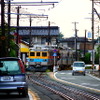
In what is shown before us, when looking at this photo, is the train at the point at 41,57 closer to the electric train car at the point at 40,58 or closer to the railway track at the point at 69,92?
the electric train car at the point at 40,58

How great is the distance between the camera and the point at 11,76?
17.5 metres

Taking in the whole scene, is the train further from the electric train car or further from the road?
the road

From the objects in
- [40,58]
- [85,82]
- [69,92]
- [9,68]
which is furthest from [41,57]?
[9,68]

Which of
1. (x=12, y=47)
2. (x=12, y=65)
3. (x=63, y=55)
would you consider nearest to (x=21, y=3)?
(x=12, y=65)

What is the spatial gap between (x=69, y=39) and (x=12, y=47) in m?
87.4

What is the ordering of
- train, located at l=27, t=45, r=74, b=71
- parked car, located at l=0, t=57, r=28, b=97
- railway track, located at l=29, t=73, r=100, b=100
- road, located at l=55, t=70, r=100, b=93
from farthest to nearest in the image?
train, located at l=27, t=45, r=74, b=71, road, located at l=55, t=70, r=100, b=93, railway track, located at l=29, t=73, r=100, b=100, parked car, located at l=0, t=57, r=28, b=97

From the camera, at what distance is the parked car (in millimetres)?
17453

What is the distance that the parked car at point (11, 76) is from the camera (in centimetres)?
1745

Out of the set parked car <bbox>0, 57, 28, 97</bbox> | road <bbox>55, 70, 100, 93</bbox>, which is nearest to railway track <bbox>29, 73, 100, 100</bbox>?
road <bbox>55, 70, 100, 93</bbox>

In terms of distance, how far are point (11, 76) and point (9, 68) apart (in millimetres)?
339

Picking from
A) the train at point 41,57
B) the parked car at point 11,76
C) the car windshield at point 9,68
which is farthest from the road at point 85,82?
the car windshield at point 9,68

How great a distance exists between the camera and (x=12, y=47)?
50.3 meters

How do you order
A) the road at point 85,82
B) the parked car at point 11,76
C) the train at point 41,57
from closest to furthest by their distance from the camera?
the parked car at point 11,76 → the road at point 85,82 → the train at point 41,57

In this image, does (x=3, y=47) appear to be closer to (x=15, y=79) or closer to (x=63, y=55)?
(x=15, y=79)
